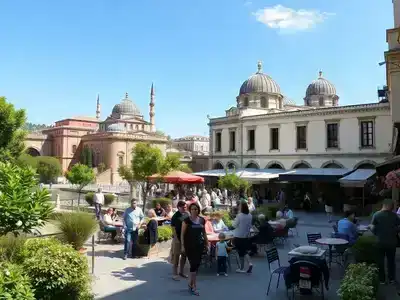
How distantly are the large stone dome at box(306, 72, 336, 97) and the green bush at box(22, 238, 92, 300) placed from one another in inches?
1543

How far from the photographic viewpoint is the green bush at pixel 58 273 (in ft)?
17.4

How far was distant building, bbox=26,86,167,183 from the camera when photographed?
5278 centimetres

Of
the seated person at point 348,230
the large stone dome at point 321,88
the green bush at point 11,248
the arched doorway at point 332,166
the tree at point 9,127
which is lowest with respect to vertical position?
the seated person at point 348,230

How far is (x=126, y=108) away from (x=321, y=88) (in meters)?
36.8

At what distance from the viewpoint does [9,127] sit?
13.3 metres

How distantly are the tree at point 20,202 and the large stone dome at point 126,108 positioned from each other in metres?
63.2

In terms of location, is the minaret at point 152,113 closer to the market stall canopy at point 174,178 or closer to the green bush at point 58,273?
the market stall canopy at point 174,178

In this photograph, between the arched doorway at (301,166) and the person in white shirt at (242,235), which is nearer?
the person in white shirt at (242,235)

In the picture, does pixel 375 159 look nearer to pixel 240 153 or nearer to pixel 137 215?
pixel 240 153

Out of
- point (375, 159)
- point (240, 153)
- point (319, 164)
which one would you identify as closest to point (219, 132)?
point (240, 153)

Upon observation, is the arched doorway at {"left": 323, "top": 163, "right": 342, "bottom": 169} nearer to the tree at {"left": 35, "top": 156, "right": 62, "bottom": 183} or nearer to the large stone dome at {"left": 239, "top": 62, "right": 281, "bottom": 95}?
the large stone dome at {"left": 239, "top": 62, "right": 281, "bottom": 95}

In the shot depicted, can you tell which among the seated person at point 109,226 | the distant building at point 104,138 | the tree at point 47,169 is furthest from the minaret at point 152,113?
the seated person at point 109,226

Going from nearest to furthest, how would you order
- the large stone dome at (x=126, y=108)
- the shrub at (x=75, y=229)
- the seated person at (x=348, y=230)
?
the shrub at (x=75, y=229)
the seated person at (x=348, y=230)
the large stone dome at (x=126, y=108)

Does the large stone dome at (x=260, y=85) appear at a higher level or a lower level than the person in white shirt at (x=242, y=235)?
higher
